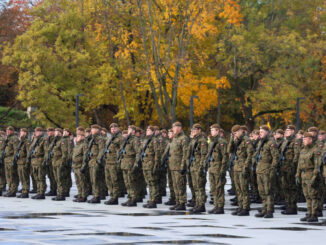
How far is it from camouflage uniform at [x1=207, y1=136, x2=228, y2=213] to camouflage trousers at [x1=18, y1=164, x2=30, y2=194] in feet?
23.6

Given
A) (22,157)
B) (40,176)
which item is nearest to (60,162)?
(40,176)

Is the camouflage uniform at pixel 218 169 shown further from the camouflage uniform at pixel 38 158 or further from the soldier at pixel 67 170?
the camouflage uniform at pixel 38 158

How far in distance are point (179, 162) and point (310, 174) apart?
366 centimetres

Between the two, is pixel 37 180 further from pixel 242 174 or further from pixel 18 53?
pixel 18 53

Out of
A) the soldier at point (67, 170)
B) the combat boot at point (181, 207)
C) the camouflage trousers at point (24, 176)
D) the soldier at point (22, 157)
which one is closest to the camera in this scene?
the combat boot at point (181, 207)

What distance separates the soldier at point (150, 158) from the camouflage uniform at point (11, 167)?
522cm

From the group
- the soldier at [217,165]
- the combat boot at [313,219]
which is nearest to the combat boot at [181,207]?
the soldier at [217,165]

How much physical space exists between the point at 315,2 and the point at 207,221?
1675 inches

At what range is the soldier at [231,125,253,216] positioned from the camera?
59.2 feet

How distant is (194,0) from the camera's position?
37.6m

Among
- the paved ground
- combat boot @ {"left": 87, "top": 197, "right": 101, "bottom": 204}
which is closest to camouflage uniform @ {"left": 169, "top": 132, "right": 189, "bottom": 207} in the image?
the paved ground

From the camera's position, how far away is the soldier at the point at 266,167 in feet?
58.0

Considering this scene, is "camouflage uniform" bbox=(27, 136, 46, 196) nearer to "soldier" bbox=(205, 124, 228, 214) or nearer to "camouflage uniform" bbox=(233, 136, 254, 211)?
"soldier" bbox=(205, 124, 228, 214)

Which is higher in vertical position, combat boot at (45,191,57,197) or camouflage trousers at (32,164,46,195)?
camouflage trousers at (32,164,46,195)
